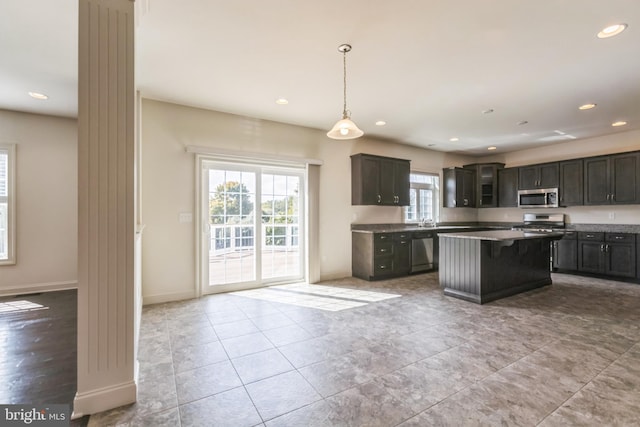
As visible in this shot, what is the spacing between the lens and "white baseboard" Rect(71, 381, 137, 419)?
5.66 ft

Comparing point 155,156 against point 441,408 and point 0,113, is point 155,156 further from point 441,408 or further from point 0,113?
point 441,408

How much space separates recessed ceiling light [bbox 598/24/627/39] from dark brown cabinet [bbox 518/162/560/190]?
434 centimetres

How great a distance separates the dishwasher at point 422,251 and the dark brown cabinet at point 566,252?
2460mm

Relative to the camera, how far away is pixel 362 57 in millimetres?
2773

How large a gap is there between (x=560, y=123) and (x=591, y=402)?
182 inches

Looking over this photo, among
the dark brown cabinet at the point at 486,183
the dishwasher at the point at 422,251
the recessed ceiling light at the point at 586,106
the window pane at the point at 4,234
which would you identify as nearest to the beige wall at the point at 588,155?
the dark brown cabinet at the point at 486,183

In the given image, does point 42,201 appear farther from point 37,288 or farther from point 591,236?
point 591,236

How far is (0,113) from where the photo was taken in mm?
4176

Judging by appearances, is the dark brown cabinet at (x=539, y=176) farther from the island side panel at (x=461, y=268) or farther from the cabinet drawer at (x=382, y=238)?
the cabinet drawer at (x=382, y=238)

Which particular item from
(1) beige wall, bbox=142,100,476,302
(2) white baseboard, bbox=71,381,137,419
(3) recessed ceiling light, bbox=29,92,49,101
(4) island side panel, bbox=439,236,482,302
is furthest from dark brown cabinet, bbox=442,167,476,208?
(3) recessed ceiling light, bbox=29,92,49,101

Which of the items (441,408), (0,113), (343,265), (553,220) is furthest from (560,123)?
(0,113)

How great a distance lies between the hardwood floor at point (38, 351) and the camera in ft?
6.46

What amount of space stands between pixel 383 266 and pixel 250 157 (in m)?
3.00

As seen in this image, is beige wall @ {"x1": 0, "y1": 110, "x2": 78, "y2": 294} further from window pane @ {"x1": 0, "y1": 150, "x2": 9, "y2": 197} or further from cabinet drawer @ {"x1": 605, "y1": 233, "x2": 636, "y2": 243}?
cabinet drawer @ {"x1": 605, "y1": 233, "x2": 636, "y2": 243}
